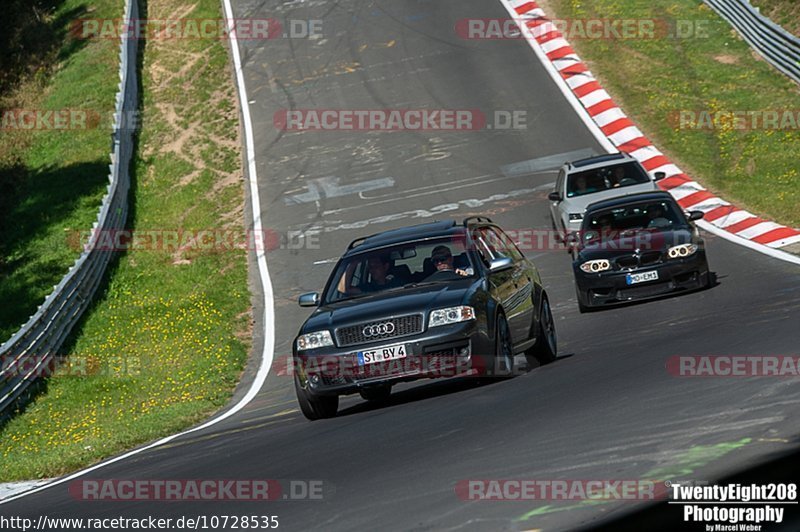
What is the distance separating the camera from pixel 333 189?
94.3 ft

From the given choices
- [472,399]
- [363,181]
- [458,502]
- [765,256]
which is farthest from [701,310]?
[363,181]

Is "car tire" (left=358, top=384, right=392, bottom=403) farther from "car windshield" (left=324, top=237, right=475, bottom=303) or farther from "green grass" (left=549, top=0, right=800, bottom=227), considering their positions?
"green grass" (left=549, top=0, right=800, bottom=227)

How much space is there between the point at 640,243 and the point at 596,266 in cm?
70

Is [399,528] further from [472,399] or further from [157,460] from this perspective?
[157,460]

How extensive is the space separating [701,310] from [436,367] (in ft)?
18.1

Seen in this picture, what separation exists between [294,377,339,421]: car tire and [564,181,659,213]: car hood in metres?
10.5

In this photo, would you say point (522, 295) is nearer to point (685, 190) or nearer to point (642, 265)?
point (642, 265)

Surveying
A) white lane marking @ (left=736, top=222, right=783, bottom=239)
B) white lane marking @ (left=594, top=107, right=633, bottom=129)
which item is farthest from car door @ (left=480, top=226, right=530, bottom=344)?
white lane marking @ (left=594, top=107, right=633, bottom=129)

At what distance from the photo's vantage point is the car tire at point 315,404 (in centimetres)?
1250

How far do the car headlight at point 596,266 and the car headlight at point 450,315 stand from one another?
6257mm

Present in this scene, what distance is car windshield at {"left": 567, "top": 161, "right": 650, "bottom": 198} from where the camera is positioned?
22.9 m

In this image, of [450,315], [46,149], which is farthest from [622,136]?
[450,315]

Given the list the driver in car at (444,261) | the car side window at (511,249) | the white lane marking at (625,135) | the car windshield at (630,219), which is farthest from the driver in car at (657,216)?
the white lane marking at (625,135)

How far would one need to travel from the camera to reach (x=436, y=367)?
12000mm
